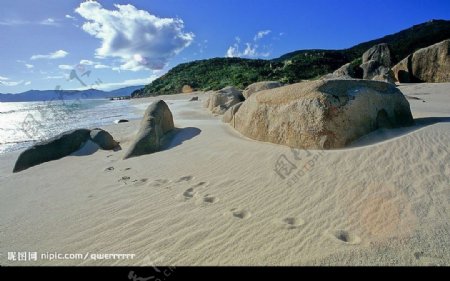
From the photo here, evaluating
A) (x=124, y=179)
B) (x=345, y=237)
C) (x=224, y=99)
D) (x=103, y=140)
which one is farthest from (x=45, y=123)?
(x=345, y=237)

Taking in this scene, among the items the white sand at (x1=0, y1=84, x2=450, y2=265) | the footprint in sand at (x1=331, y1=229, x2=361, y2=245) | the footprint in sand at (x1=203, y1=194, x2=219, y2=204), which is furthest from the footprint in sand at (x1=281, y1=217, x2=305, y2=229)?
the footprint in sand at (x1=203, y1=194, x2=219, y2=204)

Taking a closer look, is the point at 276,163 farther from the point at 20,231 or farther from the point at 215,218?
the point at 20,231

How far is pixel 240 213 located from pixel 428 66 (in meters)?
19.0

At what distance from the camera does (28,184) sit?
540 cm

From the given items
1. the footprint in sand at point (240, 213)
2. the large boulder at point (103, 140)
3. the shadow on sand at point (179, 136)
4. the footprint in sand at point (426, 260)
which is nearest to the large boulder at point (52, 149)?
the large boulder at point (103, 140)

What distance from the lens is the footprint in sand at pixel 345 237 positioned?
2.75 meters

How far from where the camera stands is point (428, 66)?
56.9 feet

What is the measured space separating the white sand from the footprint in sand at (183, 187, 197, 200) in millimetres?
14

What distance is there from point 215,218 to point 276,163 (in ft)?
5.94

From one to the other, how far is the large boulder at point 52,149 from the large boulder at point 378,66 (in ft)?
55.3

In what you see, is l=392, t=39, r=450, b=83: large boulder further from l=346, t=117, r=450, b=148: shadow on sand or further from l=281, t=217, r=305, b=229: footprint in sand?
l=281, t=217, r=305, b=229: footprint in sand

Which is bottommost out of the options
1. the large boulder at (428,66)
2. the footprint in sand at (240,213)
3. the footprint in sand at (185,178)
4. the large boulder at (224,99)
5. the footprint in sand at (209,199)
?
the footprint in sand at (240,213)

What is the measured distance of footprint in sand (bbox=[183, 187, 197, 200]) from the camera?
4.00 m

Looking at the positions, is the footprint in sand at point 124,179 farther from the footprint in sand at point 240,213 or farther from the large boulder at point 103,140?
the large boulder at point 103,140
